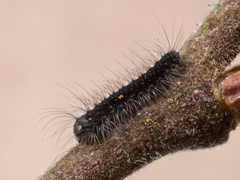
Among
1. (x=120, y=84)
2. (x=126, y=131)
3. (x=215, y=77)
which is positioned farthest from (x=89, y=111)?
(x=215, y=77)

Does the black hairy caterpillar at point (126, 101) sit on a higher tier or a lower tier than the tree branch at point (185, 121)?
higher

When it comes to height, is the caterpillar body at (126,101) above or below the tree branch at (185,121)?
above

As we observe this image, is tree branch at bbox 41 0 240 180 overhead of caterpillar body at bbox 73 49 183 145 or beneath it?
beneath

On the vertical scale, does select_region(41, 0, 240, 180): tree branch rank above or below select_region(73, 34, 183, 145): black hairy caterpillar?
below

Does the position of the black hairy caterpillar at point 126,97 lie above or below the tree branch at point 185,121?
above

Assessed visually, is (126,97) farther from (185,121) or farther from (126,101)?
(185,121)

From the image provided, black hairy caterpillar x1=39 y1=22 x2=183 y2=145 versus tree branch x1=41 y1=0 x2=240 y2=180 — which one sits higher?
black hairy caterpillar x1=39 y1=22 x2=183 y2=145

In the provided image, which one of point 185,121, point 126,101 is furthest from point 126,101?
point 185,121
